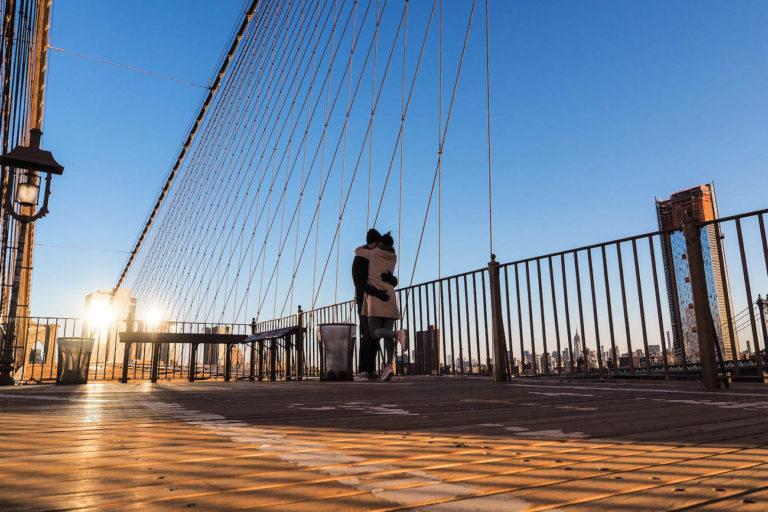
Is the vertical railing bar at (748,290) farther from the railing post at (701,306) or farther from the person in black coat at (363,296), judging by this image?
the person in black coat at (363,296)

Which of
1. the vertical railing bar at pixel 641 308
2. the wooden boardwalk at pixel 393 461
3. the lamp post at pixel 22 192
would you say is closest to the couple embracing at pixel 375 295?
the vertical railing bar at pixel 641 308

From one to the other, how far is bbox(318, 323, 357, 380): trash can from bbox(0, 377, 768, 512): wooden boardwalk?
3855 millimetres

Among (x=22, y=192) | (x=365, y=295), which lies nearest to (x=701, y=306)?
(x=365, y=295)

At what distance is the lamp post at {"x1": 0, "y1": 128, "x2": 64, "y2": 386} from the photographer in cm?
518

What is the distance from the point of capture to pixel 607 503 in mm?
705

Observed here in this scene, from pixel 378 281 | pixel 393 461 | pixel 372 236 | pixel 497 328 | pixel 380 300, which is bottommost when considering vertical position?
pixel 393 461

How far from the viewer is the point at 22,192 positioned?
5.31 metres

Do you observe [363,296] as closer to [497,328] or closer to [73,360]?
[497,328]

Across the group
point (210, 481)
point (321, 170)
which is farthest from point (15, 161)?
point (321, 170)

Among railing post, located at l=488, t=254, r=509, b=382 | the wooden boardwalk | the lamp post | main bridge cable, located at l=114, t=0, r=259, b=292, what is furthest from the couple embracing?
main bridge cable, located at l=114, t=0, r=259, b=292

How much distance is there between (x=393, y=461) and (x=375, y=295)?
12.8 ft

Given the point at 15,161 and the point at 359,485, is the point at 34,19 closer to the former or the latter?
the point at 15,161

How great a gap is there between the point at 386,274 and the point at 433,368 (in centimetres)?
148

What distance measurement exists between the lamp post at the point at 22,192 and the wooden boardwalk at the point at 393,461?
4.26 m
